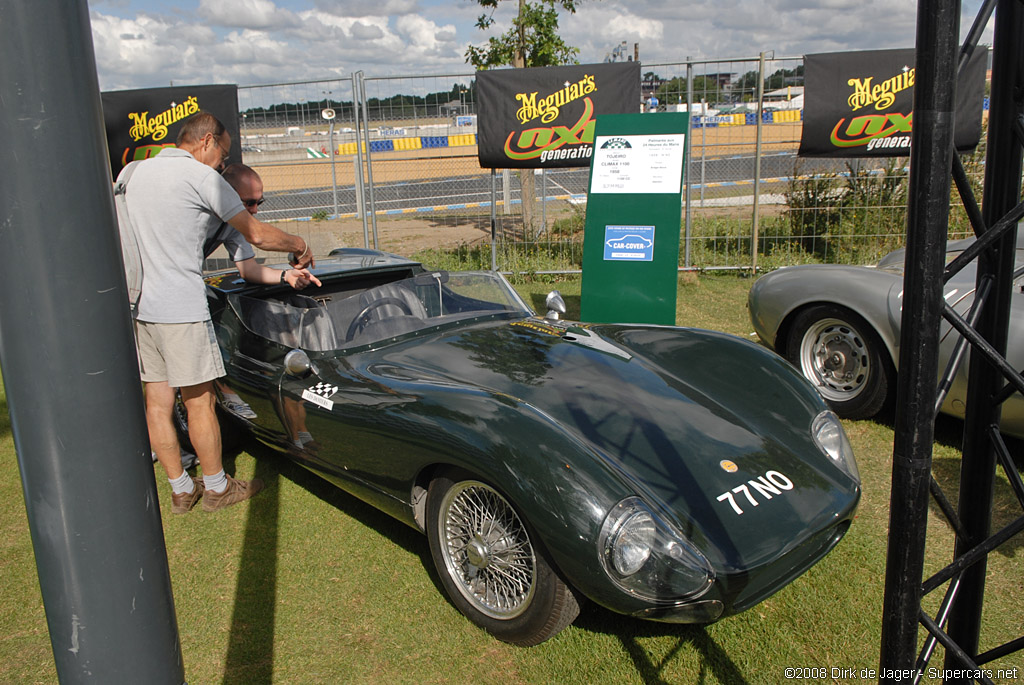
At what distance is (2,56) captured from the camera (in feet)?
3.70

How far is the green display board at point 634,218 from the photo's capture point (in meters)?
5.91

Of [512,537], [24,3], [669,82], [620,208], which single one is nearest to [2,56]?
[24,3]

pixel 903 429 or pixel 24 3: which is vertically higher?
pixel 24 3

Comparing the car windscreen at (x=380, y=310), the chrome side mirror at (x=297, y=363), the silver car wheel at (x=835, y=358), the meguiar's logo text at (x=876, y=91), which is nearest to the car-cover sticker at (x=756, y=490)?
the car windscreen at (x=380, y=310)

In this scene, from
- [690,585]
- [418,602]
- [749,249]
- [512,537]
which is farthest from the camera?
[749,249]

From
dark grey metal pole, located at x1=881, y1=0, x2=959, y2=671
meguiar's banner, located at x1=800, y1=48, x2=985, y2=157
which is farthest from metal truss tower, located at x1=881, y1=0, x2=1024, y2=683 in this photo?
meguiar's banner, located at x1=800, y1=48, x2=985, y2=157

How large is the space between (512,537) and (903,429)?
1556 millimetres

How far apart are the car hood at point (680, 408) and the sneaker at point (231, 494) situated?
117 cm

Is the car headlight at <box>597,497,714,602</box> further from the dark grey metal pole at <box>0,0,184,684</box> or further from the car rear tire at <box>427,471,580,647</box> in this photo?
the dark grey metal pole at <box>0,0,184,684</box>

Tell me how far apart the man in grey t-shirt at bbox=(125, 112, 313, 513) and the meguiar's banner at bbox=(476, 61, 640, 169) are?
4.81 m

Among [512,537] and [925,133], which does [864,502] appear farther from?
[925,133]

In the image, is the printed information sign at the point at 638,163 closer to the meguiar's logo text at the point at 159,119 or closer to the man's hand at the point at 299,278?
the man's hand at the point at 299,278

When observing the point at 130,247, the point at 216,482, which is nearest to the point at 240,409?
the point at 216,482

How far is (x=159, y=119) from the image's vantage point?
8.70 metres
